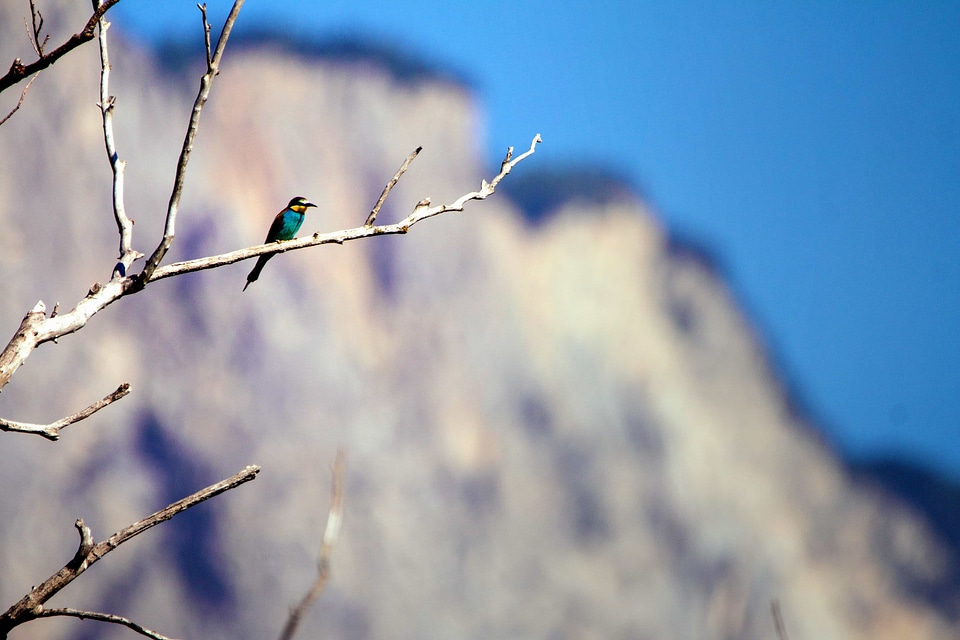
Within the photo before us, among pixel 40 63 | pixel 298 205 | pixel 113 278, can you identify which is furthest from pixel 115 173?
pixel 298 205

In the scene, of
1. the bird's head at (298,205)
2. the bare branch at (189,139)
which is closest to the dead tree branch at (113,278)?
the bare branch at (189,139)

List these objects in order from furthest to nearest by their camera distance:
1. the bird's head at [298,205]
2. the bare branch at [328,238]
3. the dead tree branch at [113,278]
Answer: the bird's head at [298,205], the bare branch at [328,238], the dead tree branch at [113,278]

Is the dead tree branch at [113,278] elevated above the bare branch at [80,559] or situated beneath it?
elevated above

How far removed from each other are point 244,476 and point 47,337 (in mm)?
553

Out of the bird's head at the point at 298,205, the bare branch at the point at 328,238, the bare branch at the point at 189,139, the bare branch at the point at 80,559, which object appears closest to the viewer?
the bare branch at the point at 80,559

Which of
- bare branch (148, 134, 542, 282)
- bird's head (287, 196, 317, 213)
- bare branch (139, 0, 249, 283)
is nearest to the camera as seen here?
bare branch (139, 0, 249, 283)

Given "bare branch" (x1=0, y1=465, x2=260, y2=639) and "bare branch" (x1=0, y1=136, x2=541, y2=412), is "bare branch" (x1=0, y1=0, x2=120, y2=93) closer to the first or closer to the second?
"bare branch" (x1=0, y1=136, x2=541, y2=412)

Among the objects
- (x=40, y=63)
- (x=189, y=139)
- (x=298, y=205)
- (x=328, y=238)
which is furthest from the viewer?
(x=298, y=205)

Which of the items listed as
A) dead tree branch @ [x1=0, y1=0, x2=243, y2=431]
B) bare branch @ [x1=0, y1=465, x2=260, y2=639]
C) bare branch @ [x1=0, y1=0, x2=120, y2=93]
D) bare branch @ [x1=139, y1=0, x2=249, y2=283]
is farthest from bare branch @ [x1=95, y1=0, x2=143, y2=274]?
bare branch @ [x1=0, y1=465, x2=260, y2=639]

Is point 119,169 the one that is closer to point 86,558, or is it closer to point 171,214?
point 171,214

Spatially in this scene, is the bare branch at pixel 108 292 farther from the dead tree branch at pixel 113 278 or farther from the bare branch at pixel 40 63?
the bare branch at pixel 40 63

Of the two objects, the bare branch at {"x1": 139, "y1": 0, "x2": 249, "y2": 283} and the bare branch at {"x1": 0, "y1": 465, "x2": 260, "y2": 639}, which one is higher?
the bare branch at {"x1": 139, "y1": 0, "x2": 249, "y2": 283}

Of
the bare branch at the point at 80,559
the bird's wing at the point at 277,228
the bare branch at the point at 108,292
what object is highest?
the bird's wing at the point at 277,228

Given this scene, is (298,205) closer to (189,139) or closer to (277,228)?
(277,228)
